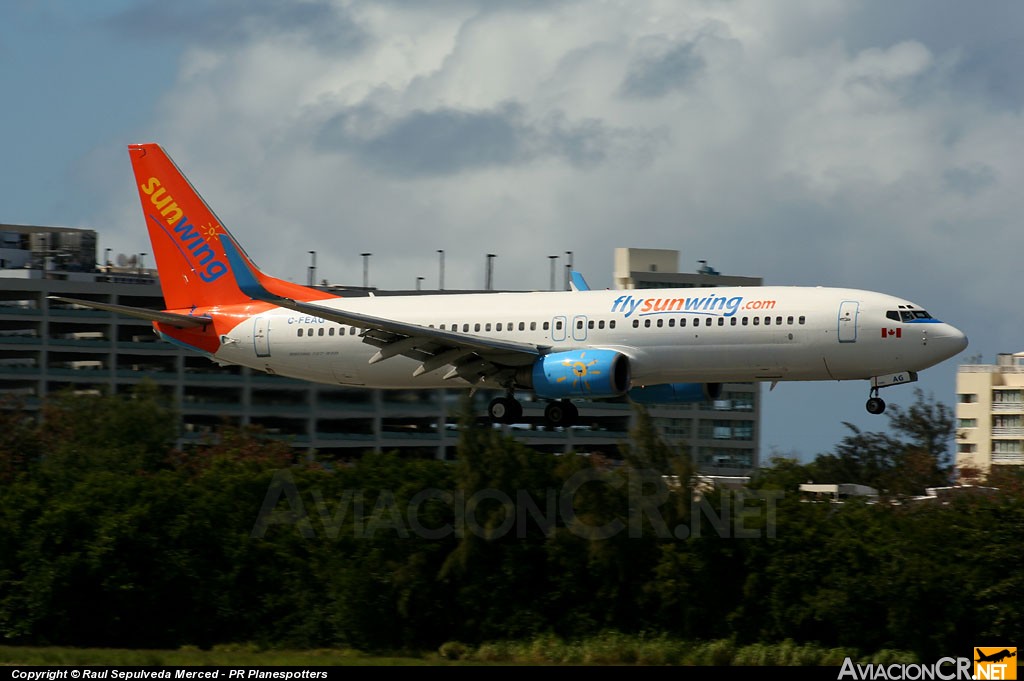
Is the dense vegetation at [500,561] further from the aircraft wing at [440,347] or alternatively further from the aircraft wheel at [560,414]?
the aircraft wing at [440,347]

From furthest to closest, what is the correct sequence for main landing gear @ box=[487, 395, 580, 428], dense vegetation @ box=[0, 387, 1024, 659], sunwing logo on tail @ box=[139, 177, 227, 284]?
dense vegetation @ box=[0, 387, 1024, 659] → sunwing logo on tail @ box=[139, 177, 227, 284] → main landing gear @ box=[487, 395, 580, 428]

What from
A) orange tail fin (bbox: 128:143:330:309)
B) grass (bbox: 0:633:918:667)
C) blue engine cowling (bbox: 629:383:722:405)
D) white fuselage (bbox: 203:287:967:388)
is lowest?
grass (bbox: 0:633:918:667)

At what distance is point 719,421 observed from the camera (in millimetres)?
155750

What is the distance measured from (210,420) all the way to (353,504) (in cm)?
5254

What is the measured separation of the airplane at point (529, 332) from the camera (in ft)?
168

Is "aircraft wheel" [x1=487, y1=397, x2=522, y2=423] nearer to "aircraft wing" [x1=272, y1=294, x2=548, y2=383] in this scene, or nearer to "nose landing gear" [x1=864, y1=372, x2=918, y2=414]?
"aircraft wing" [x1=272, y1=294, x2=548, y2=383]

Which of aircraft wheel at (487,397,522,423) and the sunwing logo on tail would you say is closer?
aircraft wheel at (487,397,522,423)

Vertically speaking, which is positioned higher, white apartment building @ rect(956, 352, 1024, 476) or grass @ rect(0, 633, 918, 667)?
white apartment building @ rect(956, 352, 1024, 476)

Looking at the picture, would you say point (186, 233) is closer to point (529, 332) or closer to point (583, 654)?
point (529, 332)

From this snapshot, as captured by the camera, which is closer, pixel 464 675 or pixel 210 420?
pixel 464 675

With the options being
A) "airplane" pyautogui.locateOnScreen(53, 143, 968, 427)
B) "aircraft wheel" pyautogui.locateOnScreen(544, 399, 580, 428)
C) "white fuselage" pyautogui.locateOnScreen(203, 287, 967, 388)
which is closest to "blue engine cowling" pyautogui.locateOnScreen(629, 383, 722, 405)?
"airplane" pyautogui.locateOnScreen(53, 143, 968, 427)

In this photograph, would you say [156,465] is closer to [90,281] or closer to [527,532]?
[527,532]

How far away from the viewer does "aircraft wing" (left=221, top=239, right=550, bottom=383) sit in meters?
52.9

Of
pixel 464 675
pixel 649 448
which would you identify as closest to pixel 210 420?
pixel 649 448
